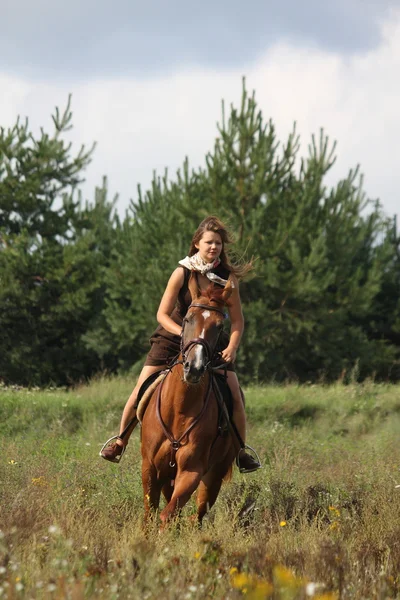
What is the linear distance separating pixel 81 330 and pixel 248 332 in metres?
8.39

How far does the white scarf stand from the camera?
25.7ft

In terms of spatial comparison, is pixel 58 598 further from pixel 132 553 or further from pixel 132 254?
pixel 132 254

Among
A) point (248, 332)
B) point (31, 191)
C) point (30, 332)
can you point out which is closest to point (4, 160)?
point (31, 191)

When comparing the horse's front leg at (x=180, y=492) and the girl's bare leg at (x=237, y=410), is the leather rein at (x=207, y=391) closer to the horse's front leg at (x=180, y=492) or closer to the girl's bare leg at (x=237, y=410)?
the horse's front leg at (x=180, y=492)

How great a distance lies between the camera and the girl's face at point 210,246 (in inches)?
312

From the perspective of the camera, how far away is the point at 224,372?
8242mm

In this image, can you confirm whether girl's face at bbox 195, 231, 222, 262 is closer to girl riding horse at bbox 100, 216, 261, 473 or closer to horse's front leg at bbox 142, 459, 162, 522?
girl riding horse at bbox 100, 216, 261, 473

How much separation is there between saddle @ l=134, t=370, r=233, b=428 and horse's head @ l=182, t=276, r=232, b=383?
934 millimetres

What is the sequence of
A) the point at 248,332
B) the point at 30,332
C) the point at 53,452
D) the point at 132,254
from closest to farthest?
the point at 53,452 → the point at 248,332 → the point at 132,254 → the point at 30,332

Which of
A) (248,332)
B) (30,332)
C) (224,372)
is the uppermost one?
(224,372)

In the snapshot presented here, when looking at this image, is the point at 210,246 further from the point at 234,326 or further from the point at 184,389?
the point at 184,389

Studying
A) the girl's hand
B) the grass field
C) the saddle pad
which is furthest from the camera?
the saddle pad

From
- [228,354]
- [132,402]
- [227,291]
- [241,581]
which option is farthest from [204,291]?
[241,581]

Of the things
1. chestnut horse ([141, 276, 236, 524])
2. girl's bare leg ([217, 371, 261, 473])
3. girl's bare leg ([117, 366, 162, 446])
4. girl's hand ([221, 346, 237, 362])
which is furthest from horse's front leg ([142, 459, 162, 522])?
girl's hand ([221, 346, 237, 362])
